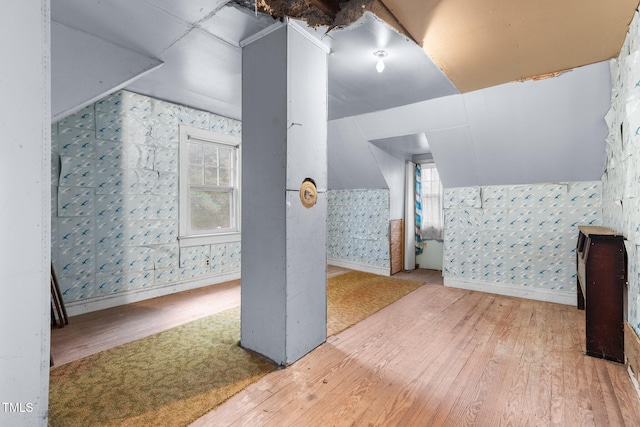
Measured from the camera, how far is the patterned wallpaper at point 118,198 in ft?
10.2

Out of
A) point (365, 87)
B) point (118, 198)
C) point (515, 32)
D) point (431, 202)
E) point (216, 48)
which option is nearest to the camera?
point (515, 32)

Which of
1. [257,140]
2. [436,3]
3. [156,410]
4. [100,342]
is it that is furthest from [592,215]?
[100,342]

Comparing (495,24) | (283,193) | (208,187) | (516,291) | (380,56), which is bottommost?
(516,291)

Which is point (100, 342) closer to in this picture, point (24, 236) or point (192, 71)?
point (24, 236)

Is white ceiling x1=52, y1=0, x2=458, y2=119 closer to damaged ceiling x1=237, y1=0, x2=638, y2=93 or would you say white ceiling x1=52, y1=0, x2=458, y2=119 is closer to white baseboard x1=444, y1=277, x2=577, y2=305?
damaged ceiling x1=237, y1=0, x2=638, y2=93

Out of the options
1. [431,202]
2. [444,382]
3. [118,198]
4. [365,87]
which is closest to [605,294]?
[444,382]

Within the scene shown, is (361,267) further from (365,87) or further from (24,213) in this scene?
(24,213)

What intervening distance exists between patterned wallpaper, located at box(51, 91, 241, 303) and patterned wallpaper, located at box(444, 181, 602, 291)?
3.82 meters

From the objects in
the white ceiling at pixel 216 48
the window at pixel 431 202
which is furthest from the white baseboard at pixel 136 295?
the window at pixel 431 202

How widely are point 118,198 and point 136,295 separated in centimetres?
119

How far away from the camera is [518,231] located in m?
3.99

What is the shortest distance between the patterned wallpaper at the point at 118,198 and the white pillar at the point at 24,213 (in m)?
2.47

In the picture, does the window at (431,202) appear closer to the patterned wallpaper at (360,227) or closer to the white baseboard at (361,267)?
the patterned wallpaper at (360,227)

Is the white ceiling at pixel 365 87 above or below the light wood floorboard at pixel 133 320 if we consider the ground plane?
above
